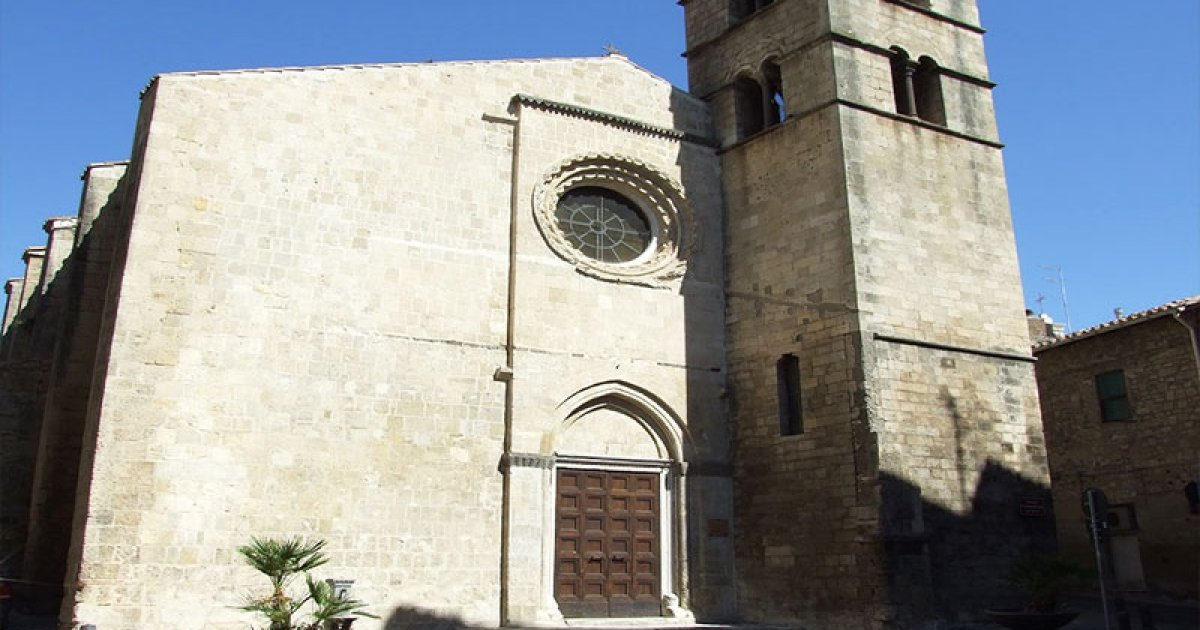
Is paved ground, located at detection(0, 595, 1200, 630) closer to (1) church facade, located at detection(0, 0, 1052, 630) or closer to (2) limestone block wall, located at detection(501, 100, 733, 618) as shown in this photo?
(1) church facade, located at detection(0, 0, 1052, 630)

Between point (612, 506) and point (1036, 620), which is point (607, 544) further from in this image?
point (1036, 620)

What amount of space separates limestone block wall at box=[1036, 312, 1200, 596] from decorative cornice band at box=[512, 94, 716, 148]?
965 centimetres

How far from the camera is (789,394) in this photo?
545 inches

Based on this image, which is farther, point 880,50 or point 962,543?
point 880,50

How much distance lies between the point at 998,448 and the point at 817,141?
5.10 m

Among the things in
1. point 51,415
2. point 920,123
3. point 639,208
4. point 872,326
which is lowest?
point 51,415

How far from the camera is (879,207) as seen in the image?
13.7 m

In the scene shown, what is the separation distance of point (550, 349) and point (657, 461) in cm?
228

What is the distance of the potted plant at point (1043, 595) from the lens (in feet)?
36.5

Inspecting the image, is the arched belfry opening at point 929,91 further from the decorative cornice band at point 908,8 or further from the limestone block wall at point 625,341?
the limestone block wall at point 625,341

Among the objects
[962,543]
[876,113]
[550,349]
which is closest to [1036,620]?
[962,543]

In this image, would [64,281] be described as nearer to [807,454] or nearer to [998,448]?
[807,454]

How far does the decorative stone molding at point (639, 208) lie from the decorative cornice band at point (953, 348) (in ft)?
11.0

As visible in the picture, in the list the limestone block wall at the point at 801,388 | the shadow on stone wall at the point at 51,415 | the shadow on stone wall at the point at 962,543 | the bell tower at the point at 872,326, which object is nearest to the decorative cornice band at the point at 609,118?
the bell tower at the point at 872,326
